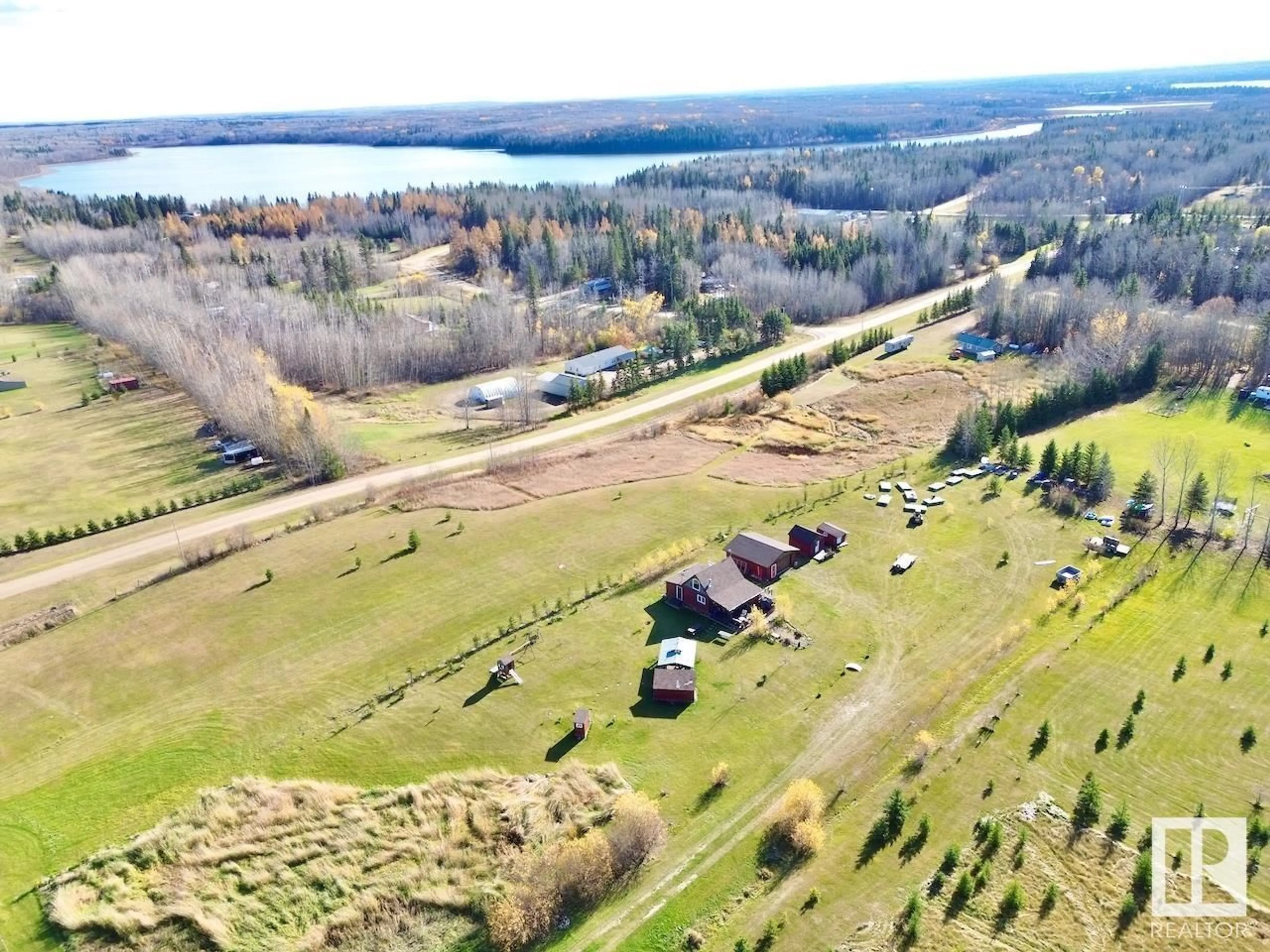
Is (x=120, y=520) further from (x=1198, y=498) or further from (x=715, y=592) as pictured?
(x=1198, y=498)

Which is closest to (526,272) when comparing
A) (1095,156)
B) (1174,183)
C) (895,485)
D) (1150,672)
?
(895,485)

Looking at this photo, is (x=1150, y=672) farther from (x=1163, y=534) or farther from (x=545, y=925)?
(x=545, y=925)

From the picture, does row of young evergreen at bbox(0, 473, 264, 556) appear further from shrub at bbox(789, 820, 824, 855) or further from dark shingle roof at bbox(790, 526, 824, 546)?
shrub at bbox(789, 820, 824, 855)

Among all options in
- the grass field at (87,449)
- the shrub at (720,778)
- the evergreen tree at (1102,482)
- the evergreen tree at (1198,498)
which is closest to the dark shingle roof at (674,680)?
the shrub at (720,778)

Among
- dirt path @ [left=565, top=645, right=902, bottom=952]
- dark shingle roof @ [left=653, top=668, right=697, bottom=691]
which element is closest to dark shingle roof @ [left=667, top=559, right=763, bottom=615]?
dark shingle roof @ [left=653, top=668, right=697, bottom=691]

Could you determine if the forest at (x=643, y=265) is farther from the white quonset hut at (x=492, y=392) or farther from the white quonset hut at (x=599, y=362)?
the white quonset hut at (x=492, y=392)

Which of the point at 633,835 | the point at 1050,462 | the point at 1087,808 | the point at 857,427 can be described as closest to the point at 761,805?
the point at 633,835
